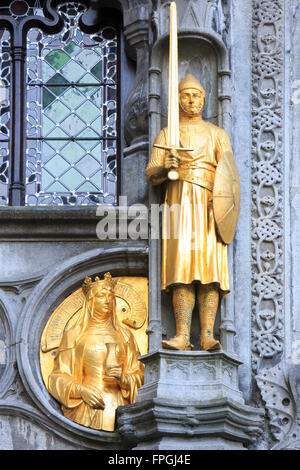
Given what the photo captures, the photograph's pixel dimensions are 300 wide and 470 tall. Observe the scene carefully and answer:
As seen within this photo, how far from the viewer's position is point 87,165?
611 inches

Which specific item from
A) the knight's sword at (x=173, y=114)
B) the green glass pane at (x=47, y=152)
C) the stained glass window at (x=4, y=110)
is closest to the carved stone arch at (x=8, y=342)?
the stained glass window at (x=4, y=110)

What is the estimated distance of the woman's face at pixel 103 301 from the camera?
47.7 feet

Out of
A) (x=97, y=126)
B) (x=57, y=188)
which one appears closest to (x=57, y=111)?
(x=97, y=126)

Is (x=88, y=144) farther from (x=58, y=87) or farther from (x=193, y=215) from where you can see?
(x=193, y=215)

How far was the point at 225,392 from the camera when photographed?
13.8 m

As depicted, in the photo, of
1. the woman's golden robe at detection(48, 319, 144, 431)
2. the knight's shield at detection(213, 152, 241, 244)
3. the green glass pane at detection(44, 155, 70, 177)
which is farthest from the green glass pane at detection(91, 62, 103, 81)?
the woman's golden robe at detection(48, 319, 144, 431)

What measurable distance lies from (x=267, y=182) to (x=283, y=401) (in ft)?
6.17

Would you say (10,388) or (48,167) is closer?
(10,388)

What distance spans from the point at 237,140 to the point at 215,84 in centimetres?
51

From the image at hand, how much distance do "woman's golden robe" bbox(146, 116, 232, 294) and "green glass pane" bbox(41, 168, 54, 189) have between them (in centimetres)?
136

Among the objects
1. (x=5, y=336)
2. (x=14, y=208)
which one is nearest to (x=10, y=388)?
(x=5, y=336)

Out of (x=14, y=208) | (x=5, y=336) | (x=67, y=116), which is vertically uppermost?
(x=67, y=116)

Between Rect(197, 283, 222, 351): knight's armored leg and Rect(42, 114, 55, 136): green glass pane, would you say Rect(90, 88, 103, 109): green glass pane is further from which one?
Rect(197, 283, 222, 351): knight's armored leg
